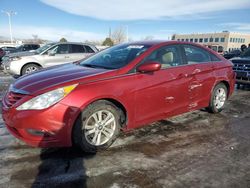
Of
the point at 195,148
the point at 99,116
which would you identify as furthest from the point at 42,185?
the point at 195,148

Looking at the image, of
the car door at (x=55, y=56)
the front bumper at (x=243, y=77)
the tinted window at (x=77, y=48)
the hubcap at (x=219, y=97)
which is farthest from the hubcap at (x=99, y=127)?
the tinted window at (x=77, y=48)

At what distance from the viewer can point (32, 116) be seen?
3299 mm

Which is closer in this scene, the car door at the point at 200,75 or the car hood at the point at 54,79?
the car hood at the point at 54,79

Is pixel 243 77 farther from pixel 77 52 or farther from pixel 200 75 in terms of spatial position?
pixel 77 52

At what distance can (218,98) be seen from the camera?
5793mm

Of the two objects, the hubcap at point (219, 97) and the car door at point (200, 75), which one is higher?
the car door at point (200, 75)

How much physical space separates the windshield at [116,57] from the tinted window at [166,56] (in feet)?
0.63

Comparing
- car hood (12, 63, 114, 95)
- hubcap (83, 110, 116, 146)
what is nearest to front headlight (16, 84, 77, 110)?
car hood (12, 63, 114, 95)

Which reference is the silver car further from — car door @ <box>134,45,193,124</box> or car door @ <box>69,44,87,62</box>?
car door @ <box>134,45,193,124</box>

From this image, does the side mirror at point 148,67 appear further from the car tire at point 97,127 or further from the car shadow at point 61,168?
the car shadow at point 61,168

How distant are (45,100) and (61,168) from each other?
35.3 inches

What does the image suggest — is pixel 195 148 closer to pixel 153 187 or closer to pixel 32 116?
pixel 153 187

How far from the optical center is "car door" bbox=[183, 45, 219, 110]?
501 centimetres

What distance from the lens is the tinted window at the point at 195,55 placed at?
199 inches
